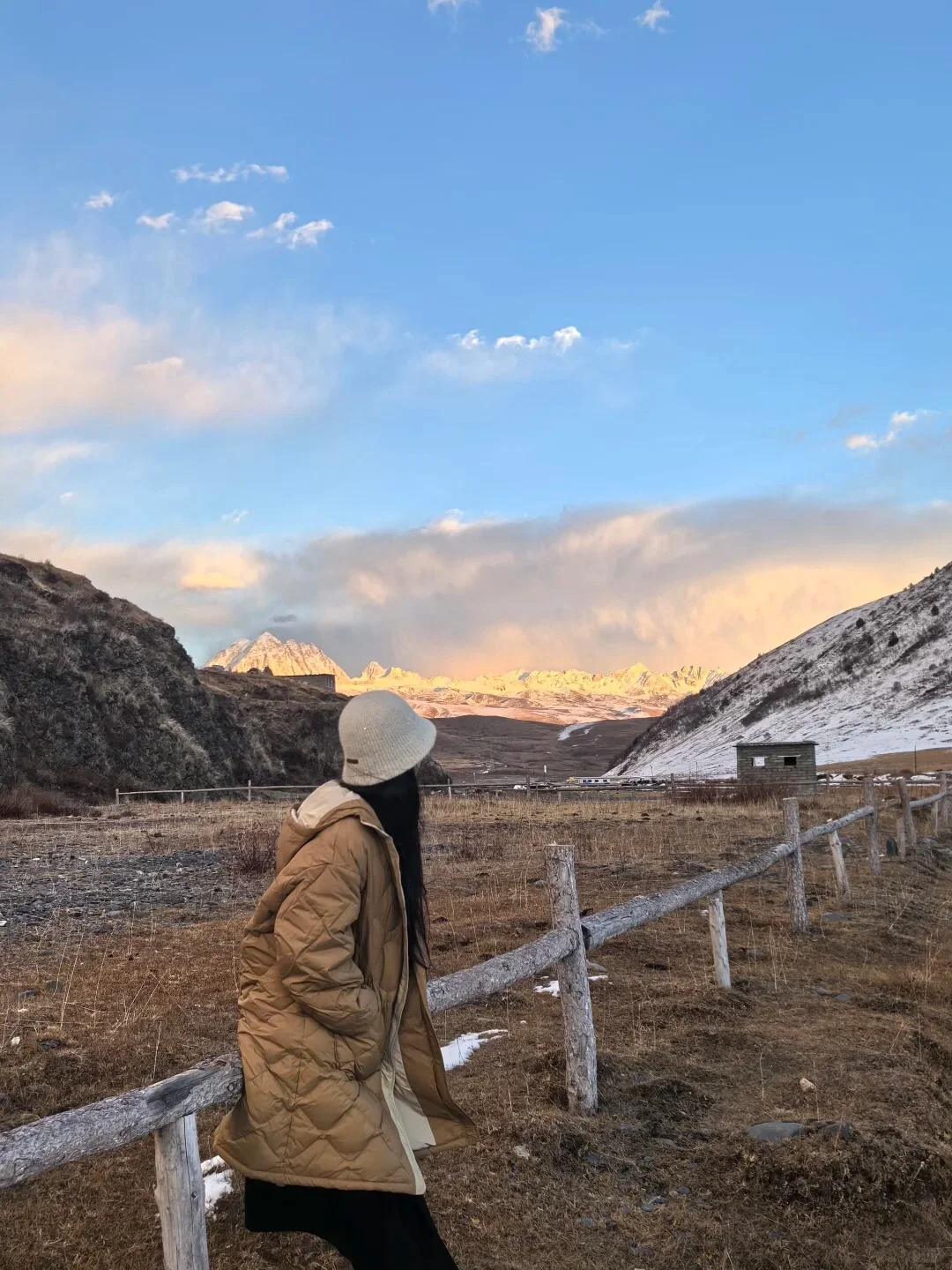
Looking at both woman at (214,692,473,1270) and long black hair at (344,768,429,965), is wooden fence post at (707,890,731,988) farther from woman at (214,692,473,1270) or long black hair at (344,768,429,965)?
long black hair at (344,768,429,965)

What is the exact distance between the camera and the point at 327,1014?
111 inches

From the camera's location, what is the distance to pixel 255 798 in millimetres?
43469

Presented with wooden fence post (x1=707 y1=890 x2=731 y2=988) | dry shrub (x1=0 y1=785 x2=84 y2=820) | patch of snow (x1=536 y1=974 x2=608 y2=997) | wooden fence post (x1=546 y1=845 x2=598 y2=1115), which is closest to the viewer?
wooden fence post (x1=546 y1=845 x2=598 y2=1115)

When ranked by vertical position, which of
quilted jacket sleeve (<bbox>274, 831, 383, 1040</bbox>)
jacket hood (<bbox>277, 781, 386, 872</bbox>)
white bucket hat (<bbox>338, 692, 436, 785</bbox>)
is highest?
white bucket hat (<bbox>338, 692, 436, 785</bbox>)

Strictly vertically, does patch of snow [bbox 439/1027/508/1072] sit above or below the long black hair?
below

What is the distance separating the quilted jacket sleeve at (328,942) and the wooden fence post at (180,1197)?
1.99 ft

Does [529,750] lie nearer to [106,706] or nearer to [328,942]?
[106,706]

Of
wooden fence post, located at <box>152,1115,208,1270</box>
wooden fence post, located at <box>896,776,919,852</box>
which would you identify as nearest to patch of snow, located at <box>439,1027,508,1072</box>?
wooden fence post, located at <box>152,1115,208,1270</box>

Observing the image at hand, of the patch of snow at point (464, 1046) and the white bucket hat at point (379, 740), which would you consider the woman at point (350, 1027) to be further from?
the patch of snow at point (464, 1046)

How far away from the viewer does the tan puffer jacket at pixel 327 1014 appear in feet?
9.21

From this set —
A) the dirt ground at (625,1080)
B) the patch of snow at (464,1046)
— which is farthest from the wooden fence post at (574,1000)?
the patch of snow at (464,1046)

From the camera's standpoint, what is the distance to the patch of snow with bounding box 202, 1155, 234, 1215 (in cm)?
432

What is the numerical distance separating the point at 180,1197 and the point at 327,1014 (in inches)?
31.4

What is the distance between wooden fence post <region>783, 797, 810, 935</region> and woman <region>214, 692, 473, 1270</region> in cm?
706
